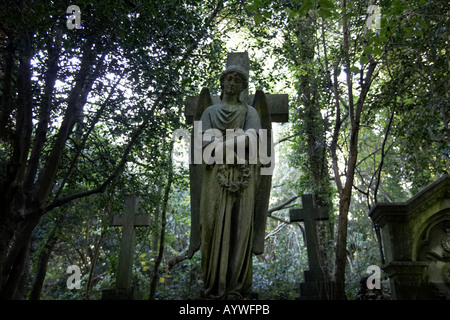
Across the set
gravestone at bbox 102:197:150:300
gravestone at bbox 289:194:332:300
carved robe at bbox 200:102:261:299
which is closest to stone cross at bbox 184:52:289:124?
carved robe at bbox 200:102:261:299

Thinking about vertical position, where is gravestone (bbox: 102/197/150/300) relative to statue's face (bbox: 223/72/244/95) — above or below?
below

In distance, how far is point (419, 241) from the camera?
5.64 metres

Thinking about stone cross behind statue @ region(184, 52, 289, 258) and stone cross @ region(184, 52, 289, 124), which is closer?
stone cross behind statue @ region(184, 52, 289, 258)

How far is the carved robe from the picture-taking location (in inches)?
140

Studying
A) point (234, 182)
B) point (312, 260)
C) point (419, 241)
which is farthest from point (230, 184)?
point (312, 260)

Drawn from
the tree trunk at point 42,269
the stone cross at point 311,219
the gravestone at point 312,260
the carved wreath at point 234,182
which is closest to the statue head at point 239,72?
the carved wreath at point 234,182

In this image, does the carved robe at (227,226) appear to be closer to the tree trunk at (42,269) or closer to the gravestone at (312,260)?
the gravestone at (312,260)

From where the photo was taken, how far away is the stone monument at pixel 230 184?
3.62m

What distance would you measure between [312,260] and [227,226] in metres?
4.88

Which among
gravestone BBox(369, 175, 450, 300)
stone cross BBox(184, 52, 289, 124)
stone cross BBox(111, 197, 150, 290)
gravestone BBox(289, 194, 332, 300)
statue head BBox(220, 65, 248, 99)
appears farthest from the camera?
stone cross BBox(111, 197, 150, 290)

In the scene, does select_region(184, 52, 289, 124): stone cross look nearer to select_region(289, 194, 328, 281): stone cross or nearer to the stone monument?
the stone monument

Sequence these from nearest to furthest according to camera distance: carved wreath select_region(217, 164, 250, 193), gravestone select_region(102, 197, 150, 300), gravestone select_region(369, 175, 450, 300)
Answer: carved wreath select_region(217, 164, 250, 193) → gravestone select_region(369, 175, 450, 300) → gravestone select_region(102, 197, 150, 300)
